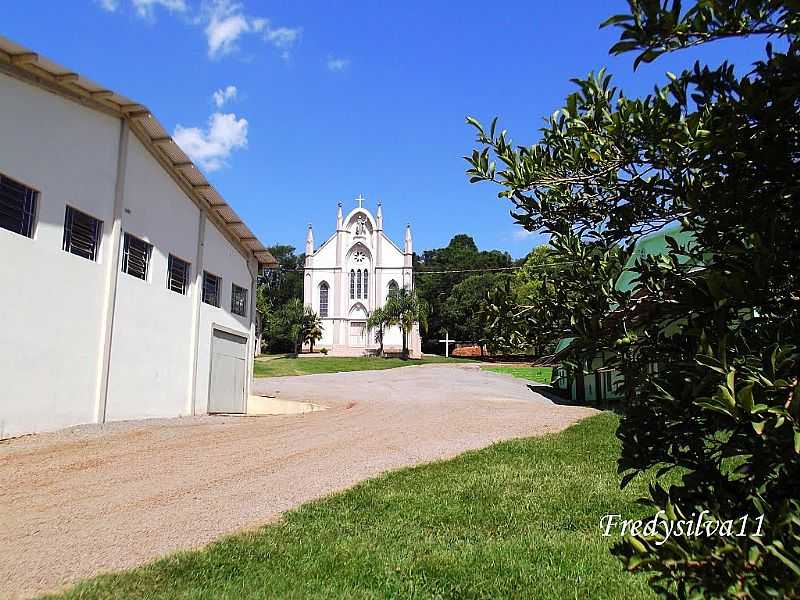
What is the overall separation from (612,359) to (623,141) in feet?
2.87

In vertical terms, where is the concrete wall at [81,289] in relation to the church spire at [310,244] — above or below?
below

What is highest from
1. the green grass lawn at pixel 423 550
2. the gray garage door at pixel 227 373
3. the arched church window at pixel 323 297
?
the arched church window at pixel 323 297

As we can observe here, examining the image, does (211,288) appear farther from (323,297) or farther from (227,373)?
(323,297)

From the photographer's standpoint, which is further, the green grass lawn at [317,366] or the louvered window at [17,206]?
the green grass lawn at [317,366]

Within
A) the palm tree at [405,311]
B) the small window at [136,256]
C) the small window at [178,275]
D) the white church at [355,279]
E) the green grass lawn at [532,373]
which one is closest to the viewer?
the small window at [136,256]

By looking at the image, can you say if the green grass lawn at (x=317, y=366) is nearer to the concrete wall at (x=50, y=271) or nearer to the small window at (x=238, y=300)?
the small window at (x=238, y=300)

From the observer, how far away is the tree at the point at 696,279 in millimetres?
1500

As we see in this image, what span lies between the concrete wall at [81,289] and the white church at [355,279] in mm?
44019

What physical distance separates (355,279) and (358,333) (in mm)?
5785

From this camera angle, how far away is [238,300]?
65.9 ft

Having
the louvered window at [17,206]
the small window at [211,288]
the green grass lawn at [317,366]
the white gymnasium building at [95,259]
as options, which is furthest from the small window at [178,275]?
the green grass lawn at [317,366]

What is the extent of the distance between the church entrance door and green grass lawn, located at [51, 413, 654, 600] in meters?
53.0

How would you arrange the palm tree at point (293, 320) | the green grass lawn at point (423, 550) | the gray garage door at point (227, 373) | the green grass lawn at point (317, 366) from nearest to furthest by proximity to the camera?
1. the green grass lawn at point (423, 550)
2. the gray garage door at point (227, 373)
3. the green grass lawn at point (317, 366)
4. the palm tree at point (293, 320)

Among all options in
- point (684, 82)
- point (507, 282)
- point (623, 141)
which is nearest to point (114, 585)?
point (507, 282)
